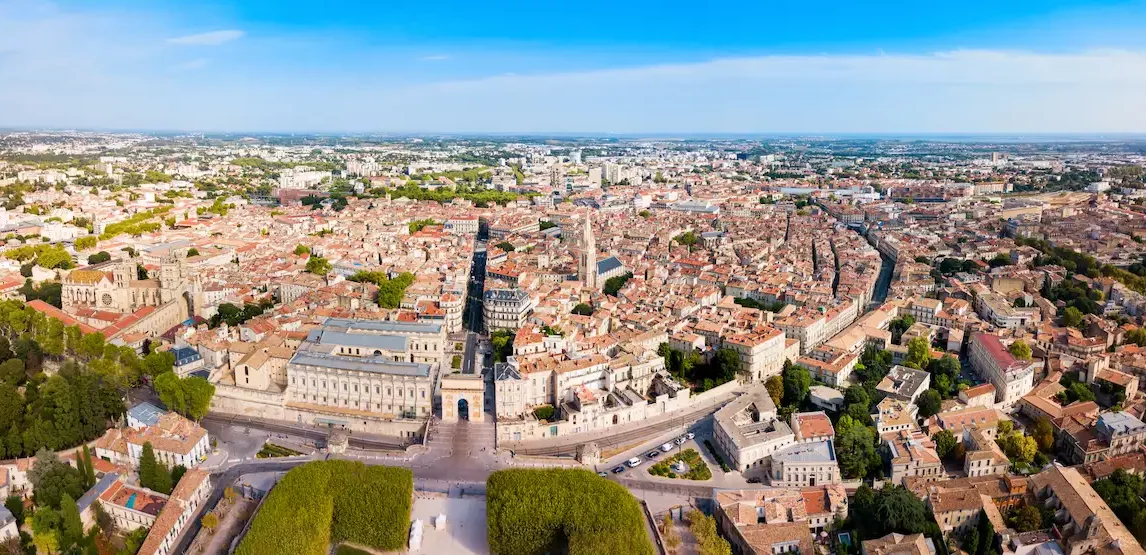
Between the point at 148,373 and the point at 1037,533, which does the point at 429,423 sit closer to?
the point at 148,373

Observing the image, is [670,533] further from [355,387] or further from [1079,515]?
[355,387]

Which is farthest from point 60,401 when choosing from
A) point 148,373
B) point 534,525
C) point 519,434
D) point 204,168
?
point 204,168

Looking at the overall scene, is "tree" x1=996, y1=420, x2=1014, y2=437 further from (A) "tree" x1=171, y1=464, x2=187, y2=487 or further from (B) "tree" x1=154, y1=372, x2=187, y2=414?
(B) "tree" x1=154, y1=372, x2=187, y2=414

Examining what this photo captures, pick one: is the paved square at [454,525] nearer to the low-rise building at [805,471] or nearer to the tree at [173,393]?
the low-rise building at [805,471]

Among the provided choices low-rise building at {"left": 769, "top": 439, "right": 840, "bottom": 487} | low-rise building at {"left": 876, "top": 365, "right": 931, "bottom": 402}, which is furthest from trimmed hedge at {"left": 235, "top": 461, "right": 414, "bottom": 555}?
low-rise building at {"left": 876, "top": 365, "right": 931, "bottom": 402}

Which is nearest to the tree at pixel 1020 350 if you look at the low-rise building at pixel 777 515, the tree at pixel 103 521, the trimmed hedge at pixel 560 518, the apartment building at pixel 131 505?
the low-rise building at pixel 777 515

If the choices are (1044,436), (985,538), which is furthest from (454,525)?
(1044,436)

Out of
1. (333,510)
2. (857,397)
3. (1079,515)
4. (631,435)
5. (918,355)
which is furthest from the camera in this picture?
(918,355)
